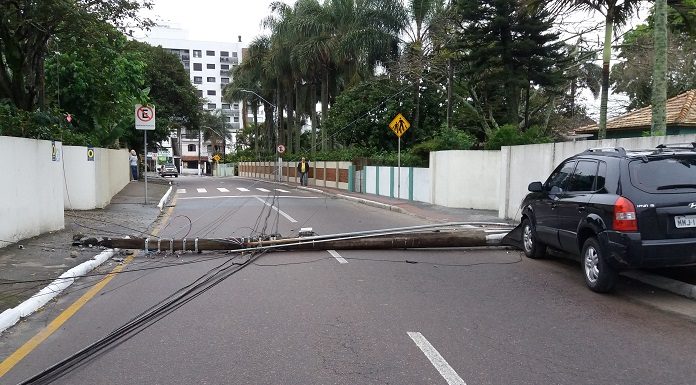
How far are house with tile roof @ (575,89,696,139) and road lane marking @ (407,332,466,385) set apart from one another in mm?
16431

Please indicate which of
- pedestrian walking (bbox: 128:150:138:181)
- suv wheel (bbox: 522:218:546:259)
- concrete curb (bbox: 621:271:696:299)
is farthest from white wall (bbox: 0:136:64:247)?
pedestrian walking (bbox: 128:150:138:181)

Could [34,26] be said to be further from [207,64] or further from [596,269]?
[207,64]

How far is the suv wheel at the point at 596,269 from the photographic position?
6.66 m

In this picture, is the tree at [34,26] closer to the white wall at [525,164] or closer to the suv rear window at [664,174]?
the white wall at [525,164]

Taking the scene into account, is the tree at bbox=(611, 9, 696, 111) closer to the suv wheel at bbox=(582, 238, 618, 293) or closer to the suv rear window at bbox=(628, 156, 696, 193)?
the suv rear window at bbox=(628, 156, 696, 193)

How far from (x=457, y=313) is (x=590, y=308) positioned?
160cm

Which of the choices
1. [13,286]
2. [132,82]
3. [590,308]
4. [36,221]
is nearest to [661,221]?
[590,308]

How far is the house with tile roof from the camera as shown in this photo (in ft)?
62.2

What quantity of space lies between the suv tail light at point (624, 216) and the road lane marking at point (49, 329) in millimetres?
6285

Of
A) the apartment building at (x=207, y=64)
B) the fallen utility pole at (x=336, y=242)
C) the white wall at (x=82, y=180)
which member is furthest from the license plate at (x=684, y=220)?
the apartment building at (x=207, y=64)

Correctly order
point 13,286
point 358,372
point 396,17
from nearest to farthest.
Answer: point 358,372
point 13,286
point 396,17

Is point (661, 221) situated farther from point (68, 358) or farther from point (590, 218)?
point (68, 358)

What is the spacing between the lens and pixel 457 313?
607 centimetres

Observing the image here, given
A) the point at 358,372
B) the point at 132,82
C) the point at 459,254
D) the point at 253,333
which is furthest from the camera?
the point at 132,82
